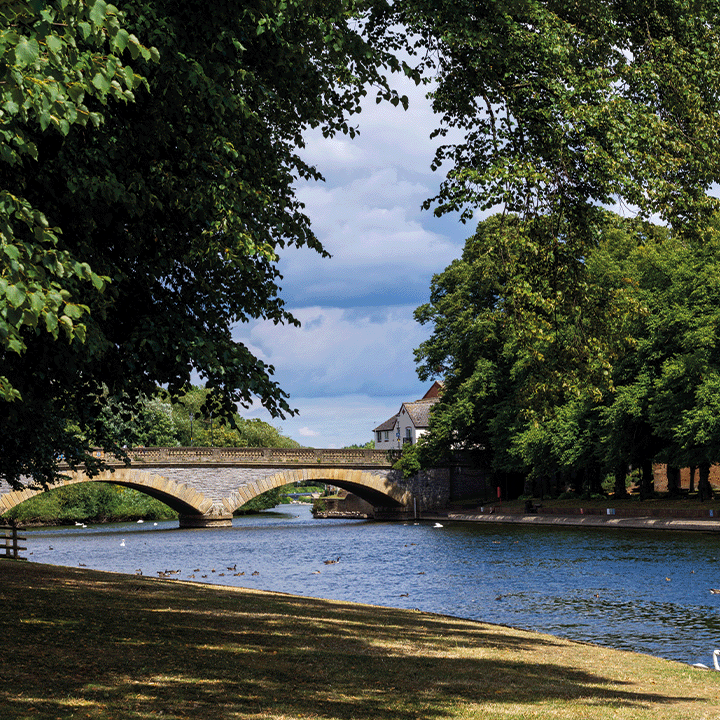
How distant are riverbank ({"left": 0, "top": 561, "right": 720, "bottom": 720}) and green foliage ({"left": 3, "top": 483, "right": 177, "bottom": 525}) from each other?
5675 centimetres

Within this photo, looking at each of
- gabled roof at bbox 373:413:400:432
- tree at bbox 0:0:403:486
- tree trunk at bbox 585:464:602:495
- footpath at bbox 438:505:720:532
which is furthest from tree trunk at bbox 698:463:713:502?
gabled roof at bbox 373:413:400:432

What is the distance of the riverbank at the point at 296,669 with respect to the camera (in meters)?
7.40

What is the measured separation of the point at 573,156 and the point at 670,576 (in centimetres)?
1649

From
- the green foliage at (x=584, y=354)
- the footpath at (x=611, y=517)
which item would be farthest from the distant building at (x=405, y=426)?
the footpath at (x=611, y=517)

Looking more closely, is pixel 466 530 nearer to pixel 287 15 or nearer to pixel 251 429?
pixel 287 15

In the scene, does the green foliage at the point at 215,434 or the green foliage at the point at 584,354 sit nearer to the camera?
the green foliage at the point at 584,354

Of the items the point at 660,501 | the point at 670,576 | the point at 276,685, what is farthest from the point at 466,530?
the point at 276,685

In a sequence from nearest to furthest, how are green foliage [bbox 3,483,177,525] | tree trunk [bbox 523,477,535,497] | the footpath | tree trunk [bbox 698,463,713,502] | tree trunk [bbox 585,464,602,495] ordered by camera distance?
the footpath, tree trunk [bbox 698,463,713,502], tree trunk [bbox 585,464,602,495], tree trunk [bbox 523,477,535,497], green foliage [bbox 3,483,177,525]

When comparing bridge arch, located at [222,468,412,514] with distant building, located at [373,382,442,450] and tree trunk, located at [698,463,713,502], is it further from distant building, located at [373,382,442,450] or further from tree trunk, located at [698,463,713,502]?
distant building, located at [373,382,442,450]

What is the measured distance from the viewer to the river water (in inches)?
707

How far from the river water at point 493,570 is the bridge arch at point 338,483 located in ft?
29.5

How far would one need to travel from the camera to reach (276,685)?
328 inches

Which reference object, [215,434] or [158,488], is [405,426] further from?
[158,488]

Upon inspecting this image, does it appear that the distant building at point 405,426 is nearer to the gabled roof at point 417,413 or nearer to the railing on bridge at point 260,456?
the gabled roof at point 417,413
